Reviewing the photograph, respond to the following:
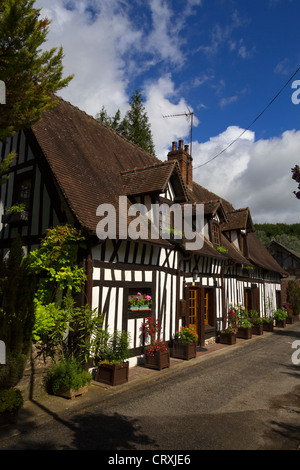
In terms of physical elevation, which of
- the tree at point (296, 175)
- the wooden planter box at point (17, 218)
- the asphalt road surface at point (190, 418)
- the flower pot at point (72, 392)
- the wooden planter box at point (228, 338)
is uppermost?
the wooden planter box at point (17, 218)

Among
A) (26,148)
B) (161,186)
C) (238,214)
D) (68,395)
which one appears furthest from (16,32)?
(238,214)

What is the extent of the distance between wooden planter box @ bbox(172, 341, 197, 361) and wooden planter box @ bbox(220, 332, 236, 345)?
3.08m

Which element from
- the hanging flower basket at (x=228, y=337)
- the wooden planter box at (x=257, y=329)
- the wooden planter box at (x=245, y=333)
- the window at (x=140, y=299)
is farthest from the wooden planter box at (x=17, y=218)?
the wooden planter box at (x=257, y=329)

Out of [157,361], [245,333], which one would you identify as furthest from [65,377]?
[245,333]

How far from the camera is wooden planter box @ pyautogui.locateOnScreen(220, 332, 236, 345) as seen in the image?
39.8 ft

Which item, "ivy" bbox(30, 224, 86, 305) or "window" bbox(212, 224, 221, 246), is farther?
"window" bbox(212, 224, 221, 246)

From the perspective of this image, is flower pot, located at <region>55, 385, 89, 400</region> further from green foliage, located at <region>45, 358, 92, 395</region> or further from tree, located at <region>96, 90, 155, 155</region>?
tree, located at <region>96, 90, 155, 155</region>

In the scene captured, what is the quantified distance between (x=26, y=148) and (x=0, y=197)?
64.4 inches

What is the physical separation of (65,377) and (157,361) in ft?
9.23

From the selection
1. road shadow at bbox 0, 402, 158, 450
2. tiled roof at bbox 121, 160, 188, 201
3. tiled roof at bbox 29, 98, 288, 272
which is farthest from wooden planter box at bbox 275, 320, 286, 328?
road shadow at bbox 0, 402, 158, 450

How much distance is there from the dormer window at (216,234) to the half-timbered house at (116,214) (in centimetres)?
12

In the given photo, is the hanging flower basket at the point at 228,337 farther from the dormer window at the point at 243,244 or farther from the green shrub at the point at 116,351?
the green shrub at the point at 116,351

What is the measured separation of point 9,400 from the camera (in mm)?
4703

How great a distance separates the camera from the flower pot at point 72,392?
588cm
